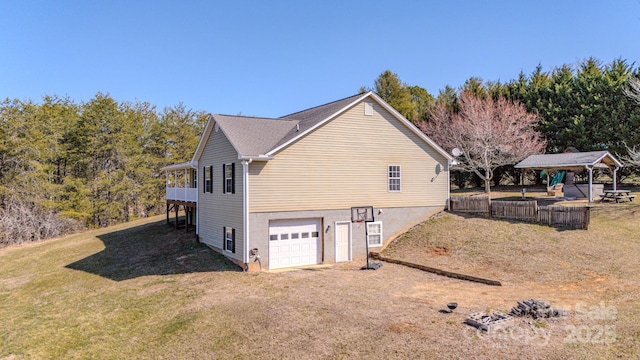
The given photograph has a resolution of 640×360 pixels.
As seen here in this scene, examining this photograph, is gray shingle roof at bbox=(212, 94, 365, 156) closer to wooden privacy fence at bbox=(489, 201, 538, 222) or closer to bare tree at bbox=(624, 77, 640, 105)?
wooden privacy fence at bbox=(489, 201, 538, 222)

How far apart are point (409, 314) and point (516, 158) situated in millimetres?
27658

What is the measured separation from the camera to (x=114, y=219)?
41750 millimetres

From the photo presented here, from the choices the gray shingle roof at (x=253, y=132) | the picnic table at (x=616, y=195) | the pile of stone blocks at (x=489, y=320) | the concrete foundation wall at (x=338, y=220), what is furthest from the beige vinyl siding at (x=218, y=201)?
the picnic table at (x=616, y=195)

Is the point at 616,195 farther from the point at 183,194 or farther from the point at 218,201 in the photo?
the point at 183,194

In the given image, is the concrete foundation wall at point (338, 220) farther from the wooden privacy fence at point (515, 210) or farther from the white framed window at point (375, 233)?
the wooden privacy fence at point (515, 210)

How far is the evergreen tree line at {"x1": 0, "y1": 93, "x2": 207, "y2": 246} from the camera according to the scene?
33.6 metres

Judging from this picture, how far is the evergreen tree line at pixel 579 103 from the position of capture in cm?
3150

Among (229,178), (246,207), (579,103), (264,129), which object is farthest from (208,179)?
(579,103)

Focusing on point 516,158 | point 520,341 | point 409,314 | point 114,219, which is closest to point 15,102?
point 114,219

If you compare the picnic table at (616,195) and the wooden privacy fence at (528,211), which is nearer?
the wooden privacy fence at (528,211)

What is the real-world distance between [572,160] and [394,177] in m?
13.7

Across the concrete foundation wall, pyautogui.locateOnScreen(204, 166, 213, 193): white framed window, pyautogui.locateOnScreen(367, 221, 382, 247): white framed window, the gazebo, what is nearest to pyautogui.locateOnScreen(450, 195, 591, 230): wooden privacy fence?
the concrete foundation wall

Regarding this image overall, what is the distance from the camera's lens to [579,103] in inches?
1337

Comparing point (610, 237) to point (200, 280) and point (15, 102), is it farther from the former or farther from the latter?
point (15, 102)
